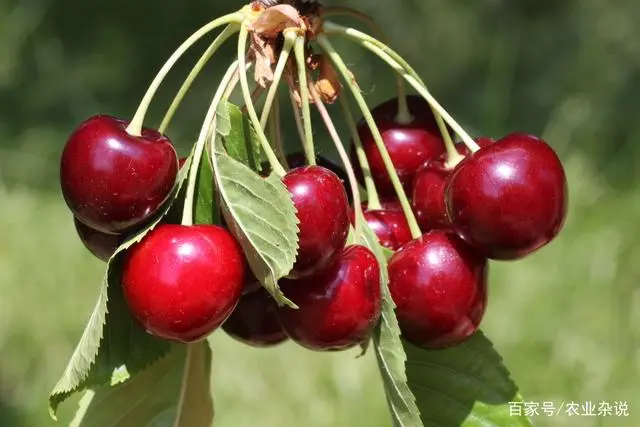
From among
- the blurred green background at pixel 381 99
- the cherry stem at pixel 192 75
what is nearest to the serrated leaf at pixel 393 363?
the cherry stem at pixel 192 75

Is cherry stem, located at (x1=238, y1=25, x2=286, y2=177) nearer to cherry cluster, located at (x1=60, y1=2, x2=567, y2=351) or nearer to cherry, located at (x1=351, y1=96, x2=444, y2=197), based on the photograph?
cherry cluster, located at (x1=60, y1=2, x2=567, y2=351)

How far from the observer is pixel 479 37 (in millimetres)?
4148

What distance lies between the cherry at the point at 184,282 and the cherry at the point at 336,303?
0.18 ft

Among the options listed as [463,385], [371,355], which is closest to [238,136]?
[463,385]

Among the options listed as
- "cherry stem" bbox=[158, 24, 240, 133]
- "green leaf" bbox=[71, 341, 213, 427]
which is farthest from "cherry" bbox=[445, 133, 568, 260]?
"green leaf" bbox=[71, 341, 213, 427]

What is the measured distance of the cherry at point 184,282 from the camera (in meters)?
0.81

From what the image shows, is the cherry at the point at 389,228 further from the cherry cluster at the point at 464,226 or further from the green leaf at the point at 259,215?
the green leaf at the point at 259,215

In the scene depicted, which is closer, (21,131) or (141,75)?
(21,131)

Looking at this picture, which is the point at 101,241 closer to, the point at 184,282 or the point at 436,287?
the point at 184,282

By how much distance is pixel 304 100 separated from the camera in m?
0.87

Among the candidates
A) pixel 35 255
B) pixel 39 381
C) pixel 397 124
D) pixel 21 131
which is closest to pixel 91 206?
pixel 397 124

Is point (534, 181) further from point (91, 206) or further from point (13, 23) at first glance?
point (13, 23)

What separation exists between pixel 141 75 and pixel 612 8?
6.05 ft

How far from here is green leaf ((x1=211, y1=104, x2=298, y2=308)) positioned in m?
0.78
